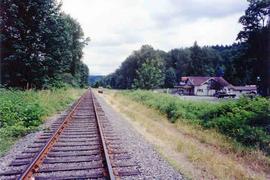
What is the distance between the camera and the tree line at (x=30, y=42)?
24828mm

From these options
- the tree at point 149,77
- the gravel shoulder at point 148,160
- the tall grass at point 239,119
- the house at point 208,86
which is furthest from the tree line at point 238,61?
the gravel shoulder at point 148,160

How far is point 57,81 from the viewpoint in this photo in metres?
28.2

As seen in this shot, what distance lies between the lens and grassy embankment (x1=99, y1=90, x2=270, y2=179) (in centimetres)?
838

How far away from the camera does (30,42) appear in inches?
1000

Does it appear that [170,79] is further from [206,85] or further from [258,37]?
[258,37]

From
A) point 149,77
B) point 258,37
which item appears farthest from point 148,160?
point 149,77

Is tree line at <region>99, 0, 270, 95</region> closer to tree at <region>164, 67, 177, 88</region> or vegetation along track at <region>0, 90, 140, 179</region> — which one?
tree at <region>164, 67, 177, 88</region>

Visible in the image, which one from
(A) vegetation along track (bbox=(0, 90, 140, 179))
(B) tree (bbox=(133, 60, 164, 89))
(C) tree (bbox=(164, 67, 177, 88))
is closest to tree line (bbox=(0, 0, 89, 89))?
(A) vegetation along track (bbox=(0, 90, 140, 179))

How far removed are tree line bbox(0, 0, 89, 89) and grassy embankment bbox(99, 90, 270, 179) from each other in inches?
445

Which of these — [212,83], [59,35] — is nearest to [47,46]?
[59,35]

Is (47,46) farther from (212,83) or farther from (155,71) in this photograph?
(212,83)

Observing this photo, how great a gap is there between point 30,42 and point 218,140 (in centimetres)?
1840

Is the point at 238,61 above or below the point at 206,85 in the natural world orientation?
above

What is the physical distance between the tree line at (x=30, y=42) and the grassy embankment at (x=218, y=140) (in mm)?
11312
